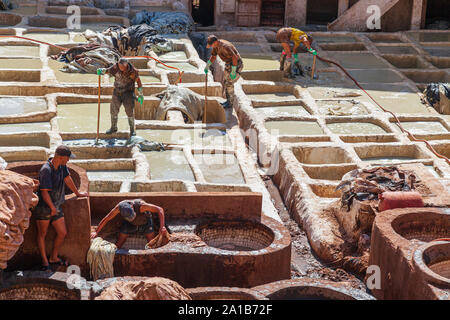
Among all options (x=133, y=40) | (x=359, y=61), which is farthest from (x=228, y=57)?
(x=359, y=61)

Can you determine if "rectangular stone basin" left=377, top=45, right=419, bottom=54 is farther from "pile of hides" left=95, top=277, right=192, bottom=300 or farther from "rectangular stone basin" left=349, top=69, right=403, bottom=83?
"pile of hides" left=95, top=277, right=192, bottom=300

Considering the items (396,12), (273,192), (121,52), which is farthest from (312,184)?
(396,12)

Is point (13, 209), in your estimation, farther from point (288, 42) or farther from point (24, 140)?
point (288, 42)

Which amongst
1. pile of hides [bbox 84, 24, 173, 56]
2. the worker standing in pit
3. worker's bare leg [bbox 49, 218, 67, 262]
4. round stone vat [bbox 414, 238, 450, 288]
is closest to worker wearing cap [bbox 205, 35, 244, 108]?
the worker standing in pit

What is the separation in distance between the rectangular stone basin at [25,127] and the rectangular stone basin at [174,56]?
563cm

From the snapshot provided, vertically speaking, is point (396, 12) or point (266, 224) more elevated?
point (396, 12)

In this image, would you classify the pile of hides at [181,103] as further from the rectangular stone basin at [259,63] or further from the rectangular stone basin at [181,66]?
the rectangular stone basin at [259,63]

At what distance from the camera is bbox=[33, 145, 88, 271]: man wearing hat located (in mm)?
8000

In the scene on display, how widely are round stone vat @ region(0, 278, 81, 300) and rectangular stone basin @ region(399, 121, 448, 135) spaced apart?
9.32 m

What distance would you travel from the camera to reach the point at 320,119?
14945 millimetres

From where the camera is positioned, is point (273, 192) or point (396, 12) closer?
point (273, 192)

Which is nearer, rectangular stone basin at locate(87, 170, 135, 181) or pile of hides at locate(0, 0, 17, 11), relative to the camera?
rectangular stone basin at locate(87, 170, 135, 181)
